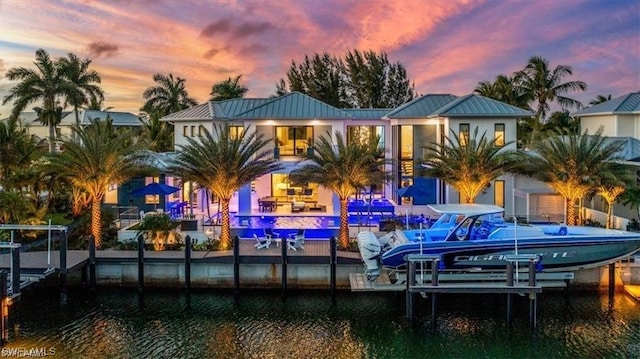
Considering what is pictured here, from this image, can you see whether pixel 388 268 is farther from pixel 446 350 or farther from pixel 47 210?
pixel 47 210

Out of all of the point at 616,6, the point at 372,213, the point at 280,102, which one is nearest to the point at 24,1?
the point at 280,102

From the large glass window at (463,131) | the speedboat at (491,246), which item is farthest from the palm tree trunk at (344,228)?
the large glass window at (463,131)

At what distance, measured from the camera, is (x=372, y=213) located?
2783cm

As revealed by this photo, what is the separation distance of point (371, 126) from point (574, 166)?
1467 centimetres

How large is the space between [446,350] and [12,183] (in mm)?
21717

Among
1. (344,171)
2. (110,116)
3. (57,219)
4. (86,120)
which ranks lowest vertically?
(57,219)

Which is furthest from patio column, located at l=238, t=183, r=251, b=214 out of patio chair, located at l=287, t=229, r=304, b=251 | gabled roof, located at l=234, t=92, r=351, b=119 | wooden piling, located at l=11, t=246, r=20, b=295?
wooden piling, located at l=11, t=246, r=20, b=295

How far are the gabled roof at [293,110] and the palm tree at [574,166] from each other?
36.4 feet

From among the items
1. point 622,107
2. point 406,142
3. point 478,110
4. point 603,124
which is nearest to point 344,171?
point 478,110

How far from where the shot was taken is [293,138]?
31734 millimetres

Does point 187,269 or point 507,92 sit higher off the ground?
point 507,92

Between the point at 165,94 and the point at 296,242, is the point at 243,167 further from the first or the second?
the point at 165,94

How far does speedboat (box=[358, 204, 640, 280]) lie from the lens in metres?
19.1

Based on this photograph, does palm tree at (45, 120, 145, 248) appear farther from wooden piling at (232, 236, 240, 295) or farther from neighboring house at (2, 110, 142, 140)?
neighboring house at (2, 110, 142, 140)
